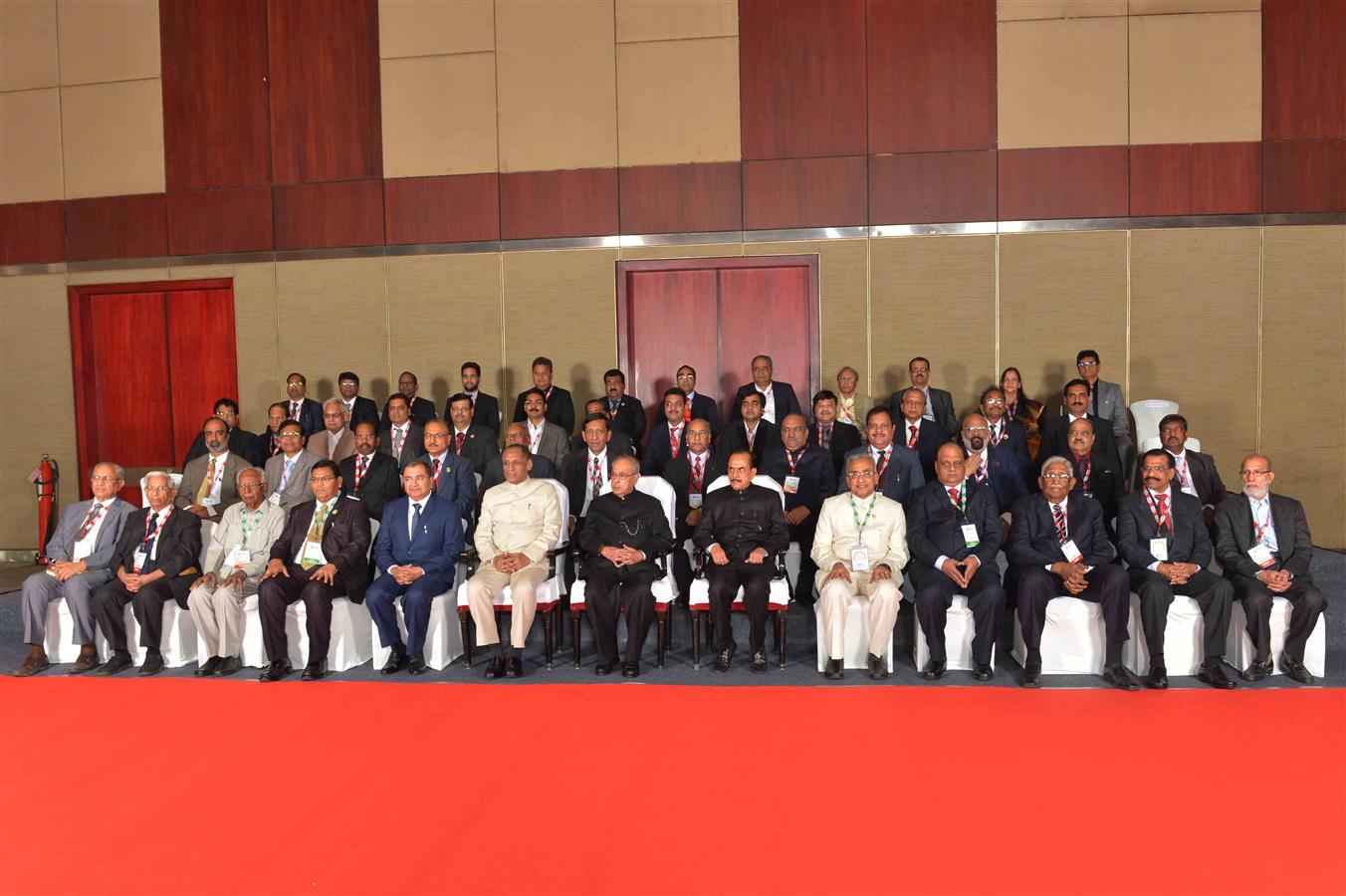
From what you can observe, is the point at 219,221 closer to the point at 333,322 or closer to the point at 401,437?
the point at 333,322

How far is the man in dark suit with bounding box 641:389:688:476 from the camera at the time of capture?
23.0 feet

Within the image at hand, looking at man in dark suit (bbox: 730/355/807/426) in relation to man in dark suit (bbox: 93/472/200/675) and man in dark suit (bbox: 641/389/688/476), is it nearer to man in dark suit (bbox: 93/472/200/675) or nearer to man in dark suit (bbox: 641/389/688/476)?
man in dark suit (bbox: 641/389/688/476)

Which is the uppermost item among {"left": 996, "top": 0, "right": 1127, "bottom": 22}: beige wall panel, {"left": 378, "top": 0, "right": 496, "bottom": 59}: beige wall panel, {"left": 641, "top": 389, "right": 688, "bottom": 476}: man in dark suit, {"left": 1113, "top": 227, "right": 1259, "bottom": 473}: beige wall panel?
{"left": 378, "top": 0, "right": 496, "bottom": 59}: beige wall panel

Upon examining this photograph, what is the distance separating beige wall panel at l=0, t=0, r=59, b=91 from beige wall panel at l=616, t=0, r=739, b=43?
539 cm

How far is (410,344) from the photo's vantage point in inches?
356

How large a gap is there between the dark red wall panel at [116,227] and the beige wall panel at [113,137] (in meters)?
0.10

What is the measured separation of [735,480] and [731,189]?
3.59 meters

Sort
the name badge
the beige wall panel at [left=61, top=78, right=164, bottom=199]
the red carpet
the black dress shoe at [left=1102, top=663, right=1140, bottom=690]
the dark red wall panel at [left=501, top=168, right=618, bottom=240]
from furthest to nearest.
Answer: the beige wall panel at [left=61, top=78, right=164, bottom=199] < the dark red wall panel at [left=501, top=168, right=618, bottom=240] < the name badge < the black dress shoe at [left=1102, top=663, right=1140, bottom=690] < the red carpet

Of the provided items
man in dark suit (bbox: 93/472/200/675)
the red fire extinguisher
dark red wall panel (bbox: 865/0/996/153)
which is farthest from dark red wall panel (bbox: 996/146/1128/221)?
the red fire extinguisher

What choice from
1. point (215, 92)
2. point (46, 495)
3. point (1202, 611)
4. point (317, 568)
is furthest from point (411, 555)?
point (215, 92)

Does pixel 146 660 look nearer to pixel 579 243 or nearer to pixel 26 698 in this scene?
pixel 26 698

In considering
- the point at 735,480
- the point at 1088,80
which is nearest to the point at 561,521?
the point at 735,480

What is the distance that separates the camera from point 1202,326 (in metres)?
8.14

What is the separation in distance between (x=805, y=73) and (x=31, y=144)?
724cm
